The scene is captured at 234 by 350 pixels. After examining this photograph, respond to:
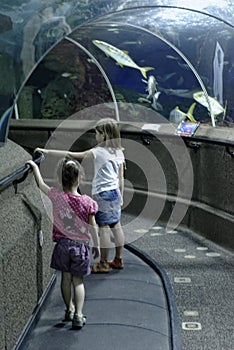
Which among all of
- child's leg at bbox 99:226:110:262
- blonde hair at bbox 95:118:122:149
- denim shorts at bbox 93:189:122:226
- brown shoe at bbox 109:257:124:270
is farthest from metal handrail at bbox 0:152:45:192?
brown shoe at bbox 109:257:124:270

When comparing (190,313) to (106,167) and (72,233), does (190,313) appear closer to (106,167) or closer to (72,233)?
(72,233)

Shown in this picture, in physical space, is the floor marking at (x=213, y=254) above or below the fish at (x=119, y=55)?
below

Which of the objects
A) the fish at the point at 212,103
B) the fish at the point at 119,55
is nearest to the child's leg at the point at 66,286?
the fish at the point at 212,103

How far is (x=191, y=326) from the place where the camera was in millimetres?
4984

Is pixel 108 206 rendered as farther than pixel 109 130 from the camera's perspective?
Yes

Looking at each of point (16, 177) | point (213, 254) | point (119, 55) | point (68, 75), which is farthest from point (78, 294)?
point (68, 75)

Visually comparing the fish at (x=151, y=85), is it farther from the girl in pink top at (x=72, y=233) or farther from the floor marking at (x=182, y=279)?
the girl in pink top at (x=72, y=233)

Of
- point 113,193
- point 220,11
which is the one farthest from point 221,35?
point 113,193

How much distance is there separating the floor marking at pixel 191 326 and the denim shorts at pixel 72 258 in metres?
0.90

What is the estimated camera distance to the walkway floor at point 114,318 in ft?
14.5

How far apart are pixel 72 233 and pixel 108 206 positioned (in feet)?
4.55

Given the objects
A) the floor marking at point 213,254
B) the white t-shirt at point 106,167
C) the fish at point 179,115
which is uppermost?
the white t-shirt at point 106,167

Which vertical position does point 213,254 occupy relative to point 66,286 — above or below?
below

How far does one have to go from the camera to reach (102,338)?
4496 millimetres
